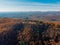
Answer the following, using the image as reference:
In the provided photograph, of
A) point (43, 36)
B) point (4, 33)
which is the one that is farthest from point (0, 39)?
point (43, 36)

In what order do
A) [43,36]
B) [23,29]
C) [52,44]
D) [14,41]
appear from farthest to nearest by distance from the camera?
[23,29]
[14,41]
[43,36]
[52,44]

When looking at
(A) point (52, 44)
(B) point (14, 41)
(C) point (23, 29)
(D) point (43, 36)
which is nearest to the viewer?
(A) point (52, 44)

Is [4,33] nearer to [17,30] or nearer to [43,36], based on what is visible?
[17,30]

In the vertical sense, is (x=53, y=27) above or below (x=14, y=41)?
above

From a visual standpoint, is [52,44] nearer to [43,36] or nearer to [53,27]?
[43,36]

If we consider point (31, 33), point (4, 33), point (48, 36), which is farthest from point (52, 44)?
point (4, 33)

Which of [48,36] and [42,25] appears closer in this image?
[48,36]
